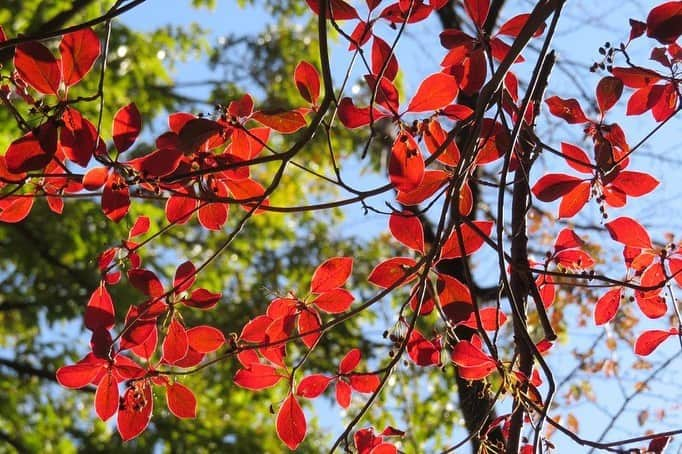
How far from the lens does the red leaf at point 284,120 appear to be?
1.24 meters

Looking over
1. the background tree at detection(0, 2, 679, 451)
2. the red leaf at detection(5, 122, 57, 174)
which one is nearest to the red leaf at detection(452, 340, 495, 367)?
the background tree at detection(0, 2, 679, 451)

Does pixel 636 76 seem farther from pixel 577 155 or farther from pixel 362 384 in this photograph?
pixel 362 384

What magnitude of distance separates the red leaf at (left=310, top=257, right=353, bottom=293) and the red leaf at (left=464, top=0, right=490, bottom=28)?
42 cm

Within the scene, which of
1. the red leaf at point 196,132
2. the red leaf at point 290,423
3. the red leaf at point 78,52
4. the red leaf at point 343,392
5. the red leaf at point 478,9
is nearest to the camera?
the red leaf at point 196,132

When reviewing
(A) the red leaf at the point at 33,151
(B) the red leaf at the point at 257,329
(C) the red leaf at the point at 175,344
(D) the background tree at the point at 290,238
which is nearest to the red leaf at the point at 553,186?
(D) the background tree at the point at 290,238

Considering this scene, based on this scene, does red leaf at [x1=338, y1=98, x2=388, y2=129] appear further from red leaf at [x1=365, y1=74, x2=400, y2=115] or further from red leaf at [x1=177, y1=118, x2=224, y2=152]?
red leaf at [x1=177, y1=118, x2=224, y2=152]

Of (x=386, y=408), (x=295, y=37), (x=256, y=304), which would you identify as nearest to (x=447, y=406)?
(x=386, y=408)

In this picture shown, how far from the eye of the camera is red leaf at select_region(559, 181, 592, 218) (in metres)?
1.33

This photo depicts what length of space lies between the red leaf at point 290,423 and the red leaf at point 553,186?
0.51 m

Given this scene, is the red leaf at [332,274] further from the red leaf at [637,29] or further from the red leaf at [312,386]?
the red leaf at [637,29]

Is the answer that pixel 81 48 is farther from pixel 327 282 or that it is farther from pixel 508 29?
pixel 508 29

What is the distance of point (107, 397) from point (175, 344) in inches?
5.1

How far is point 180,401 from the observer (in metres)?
1.36

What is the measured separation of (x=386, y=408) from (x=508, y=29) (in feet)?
11.9
